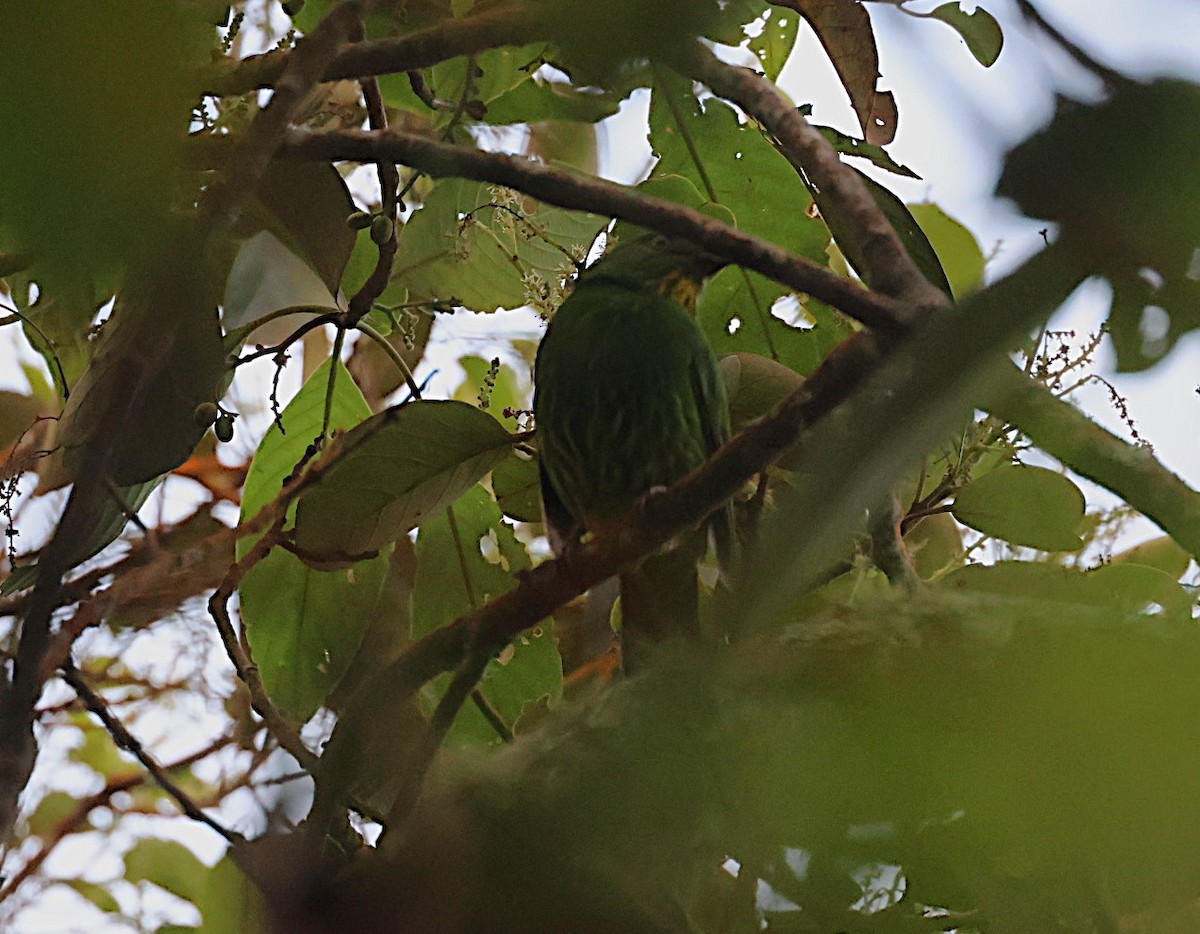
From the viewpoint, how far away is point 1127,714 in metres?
0.33

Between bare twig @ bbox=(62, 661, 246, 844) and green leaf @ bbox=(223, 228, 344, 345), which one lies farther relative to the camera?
green leaf @ bbox=(223, 228, 344, 345)

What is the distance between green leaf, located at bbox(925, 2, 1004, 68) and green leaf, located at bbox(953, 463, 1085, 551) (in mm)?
454

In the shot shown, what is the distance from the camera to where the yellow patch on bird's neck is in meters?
1.97

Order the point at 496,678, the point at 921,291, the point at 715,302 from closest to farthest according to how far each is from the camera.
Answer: the point at 921,291 < the point at 496,678 < the point at 715,302

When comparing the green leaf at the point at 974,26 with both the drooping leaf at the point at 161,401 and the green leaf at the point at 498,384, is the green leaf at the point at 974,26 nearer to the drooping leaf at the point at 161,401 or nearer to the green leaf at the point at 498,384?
the drooping leaf at the point at 161,401

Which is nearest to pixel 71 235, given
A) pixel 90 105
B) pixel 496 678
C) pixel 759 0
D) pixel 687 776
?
pixel 90 105

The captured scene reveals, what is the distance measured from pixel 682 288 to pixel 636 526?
1.08 meters

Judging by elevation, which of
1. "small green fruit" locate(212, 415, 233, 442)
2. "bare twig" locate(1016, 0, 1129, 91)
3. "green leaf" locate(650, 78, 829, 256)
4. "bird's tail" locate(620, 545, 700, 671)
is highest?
"green leaf" locate(650, 78, 829, 256)

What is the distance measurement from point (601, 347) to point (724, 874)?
1166mm

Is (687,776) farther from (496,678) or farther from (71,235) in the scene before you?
(496,678)

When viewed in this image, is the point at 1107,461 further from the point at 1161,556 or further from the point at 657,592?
the point at 1161,556

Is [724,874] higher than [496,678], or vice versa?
[496,678]

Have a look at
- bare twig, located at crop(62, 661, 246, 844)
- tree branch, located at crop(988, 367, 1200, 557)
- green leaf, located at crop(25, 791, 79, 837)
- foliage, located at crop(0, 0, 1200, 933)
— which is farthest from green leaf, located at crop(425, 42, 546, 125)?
green leaf, located at crop(25, 791, 79, 837)

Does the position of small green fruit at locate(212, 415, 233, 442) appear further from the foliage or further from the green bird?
the green bird
